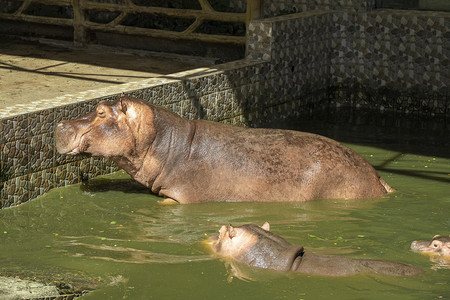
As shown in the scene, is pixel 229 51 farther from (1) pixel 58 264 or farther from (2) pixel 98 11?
(1) pixel 58 264

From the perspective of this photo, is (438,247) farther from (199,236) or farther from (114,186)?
(114,186)

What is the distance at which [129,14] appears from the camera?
13.8 m

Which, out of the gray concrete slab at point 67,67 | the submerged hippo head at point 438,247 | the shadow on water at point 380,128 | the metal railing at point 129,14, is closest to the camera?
the submerged hippo head at point 438,247

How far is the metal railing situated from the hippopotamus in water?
602 cm

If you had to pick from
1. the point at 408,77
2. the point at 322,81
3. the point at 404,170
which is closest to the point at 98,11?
the point at 322,81

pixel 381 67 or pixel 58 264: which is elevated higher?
pixel 381 67

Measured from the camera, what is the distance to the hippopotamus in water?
Answer: 231 inches

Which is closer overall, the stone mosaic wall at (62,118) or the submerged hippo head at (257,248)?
the submerged hippo head at (257,248)

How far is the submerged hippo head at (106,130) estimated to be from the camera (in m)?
7.60

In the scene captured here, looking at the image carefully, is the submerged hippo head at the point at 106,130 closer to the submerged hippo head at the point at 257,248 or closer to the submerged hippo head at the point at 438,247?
the submerged hippo head at the point at 257,248

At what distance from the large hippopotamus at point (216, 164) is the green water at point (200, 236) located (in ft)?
0.45

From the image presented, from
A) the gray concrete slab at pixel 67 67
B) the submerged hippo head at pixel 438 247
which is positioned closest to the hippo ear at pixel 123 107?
the gray concrete slab at pixel 67 67

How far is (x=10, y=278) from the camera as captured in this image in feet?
19.1

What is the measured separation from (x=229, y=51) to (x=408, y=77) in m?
2.76
